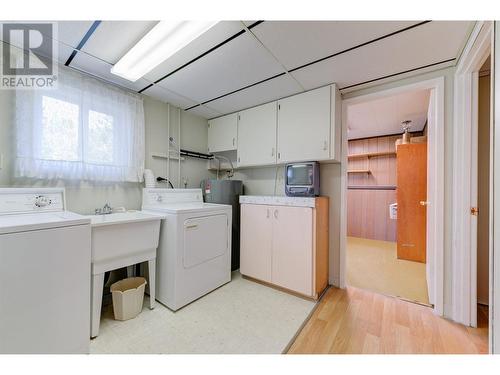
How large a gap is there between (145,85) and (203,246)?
1755mm

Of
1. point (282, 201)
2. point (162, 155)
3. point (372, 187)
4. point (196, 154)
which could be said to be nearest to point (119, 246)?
point (162, 155)

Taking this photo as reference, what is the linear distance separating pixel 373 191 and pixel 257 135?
331 cm

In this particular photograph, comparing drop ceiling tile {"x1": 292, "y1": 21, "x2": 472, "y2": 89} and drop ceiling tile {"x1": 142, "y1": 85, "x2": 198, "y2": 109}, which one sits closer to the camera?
drop ceiling tile {"x1": 292, "y1": 21, "x2": 472, "y2": 89}

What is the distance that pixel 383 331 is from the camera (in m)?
1.53

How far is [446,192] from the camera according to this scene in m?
1.72

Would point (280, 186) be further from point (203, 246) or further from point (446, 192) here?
point (446, 192)

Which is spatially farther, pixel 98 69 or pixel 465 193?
pixel 98 69

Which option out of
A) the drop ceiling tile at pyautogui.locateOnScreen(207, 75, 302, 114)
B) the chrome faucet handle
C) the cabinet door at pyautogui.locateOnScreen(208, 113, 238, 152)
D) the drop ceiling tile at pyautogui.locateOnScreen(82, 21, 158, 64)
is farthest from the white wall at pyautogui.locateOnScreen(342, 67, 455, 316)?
the chrome faucet handle

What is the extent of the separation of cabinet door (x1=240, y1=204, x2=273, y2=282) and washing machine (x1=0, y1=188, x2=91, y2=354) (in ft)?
4.84

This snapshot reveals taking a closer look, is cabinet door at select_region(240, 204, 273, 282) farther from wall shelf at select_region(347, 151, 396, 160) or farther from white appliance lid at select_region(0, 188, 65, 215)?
wall shelf at select_region(347, 151, 396, 160)

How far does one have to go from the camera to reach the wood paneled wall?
4172mm

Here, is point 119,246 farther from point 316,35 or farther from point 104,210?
point 316,35

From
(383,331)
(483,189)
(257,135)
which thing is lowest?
(383,331)

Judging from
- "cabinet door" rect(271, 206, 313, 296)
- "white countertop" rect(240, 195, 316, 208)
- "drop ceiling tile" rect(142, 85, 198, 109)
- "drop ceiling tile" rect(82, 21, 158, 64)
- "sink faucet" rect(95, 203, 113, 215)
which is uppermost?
Answer: "drop ceiling tile" rect(142, 85, 198, 109)
